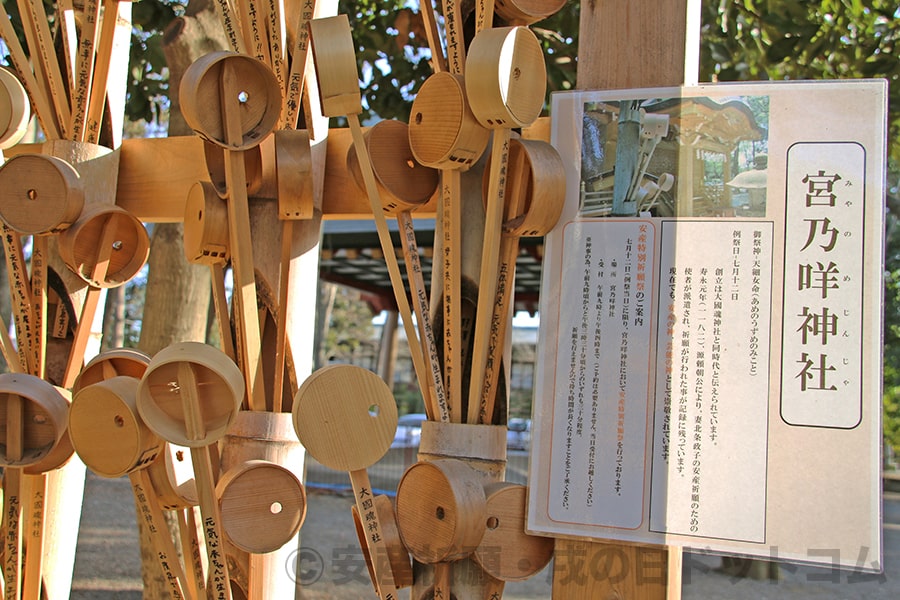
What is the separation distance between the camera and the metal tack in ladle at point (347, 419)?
2.87ft

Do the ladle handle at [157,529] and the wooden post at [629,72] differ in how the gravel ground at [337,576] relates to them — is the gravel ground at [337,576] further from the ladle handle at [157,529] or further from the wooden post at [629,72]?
the wooden post at [629,72]

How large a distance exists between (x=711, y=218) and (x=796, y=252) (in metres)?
0.10

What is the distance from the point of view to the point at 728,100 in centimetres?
96

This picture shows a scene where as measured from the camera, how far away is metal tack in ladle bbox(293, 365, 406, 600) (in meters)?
0.88

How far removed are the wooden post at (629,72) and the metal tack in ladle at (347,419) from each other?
0.76 ft

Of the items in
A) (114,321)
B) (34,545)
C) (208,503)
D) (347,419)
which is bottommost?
(34,545)

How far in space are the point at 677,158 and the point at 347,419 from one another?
46 centimetres

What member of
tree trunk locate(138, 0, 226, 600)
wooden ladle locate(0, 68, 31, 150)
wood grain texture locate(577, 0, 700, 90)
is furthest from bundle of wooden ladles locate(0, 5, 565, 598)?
tree trunk locate(138, 0, 226, 600)

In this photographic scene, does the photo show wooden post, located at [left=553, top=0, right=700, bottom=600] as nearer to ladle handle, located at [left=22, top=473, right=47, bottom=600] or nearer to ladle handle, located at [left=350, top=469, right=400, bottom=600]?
ladle handle, located at [left=350, top=469, right=400, bottom=600]

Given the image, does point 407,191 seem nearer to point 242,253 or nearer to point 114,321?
point 242,253

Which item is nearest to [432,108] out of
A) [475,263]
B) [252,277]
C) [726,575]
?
[475,263]

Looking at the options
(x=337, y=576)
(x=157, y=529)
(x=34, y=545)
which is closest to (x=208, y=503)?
(x=157, y=529)

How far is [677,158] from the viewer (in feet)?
3.19

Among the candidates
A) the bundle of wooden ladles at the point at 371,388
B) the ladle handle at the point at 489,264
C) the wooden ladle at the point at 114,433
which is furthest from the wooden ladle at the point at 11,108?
the ladle handle at the point at 489,264
